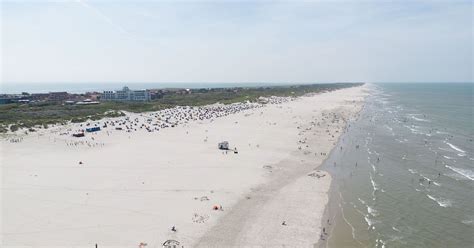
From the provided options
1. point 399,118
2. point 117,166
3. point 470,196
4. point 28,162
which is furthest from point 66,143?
point 399,118

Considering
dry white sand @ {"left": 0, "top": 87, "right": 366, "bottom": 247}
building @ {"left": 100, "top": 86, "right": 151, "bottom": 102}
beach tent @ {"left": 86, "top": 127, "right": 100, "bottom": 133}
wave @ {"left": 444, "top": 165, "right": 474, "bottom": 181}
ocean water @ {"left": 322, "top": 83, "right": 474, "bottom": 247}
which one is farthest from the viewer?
building @ {"left": 100, "top": 86, "right": 151, "bottom": 102}

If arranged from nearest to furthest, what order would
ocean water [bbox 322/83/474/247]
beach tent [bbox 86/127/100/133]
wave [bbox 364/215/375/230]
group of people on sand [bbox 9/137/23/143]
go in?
ocean water [bbox 322/83/474/247], wave [bbox 364/215/375/230], group of people on sand [bbox 9/137/23/143], beach tent [bbox 86/127/100/133]

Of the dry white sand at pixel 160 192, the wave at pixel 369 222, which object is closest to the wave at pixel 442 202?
the wave at pixel 369 222

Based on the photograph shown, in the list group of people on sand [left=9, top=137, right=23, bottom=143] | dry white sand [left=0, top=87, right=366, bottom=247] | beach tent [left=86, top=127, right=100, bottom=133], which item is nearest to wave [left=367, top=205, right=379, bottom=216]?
dry white sand [left=0, top=87, right=366, bottom=247]

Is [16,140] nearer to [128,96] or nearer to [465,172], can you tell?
[465,172]

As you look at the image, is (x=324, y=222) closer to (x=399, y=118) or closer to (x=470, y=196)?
(x=470, y=196)

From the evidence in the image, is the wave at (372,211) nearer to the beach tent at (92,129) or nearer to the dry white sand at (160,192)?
the dry white sand at (160,192)

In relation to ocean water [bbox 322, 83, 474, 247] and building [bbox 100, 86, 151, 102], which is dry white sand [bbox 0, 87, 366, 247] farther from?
building [bbox 100, 86, 151, 102]
